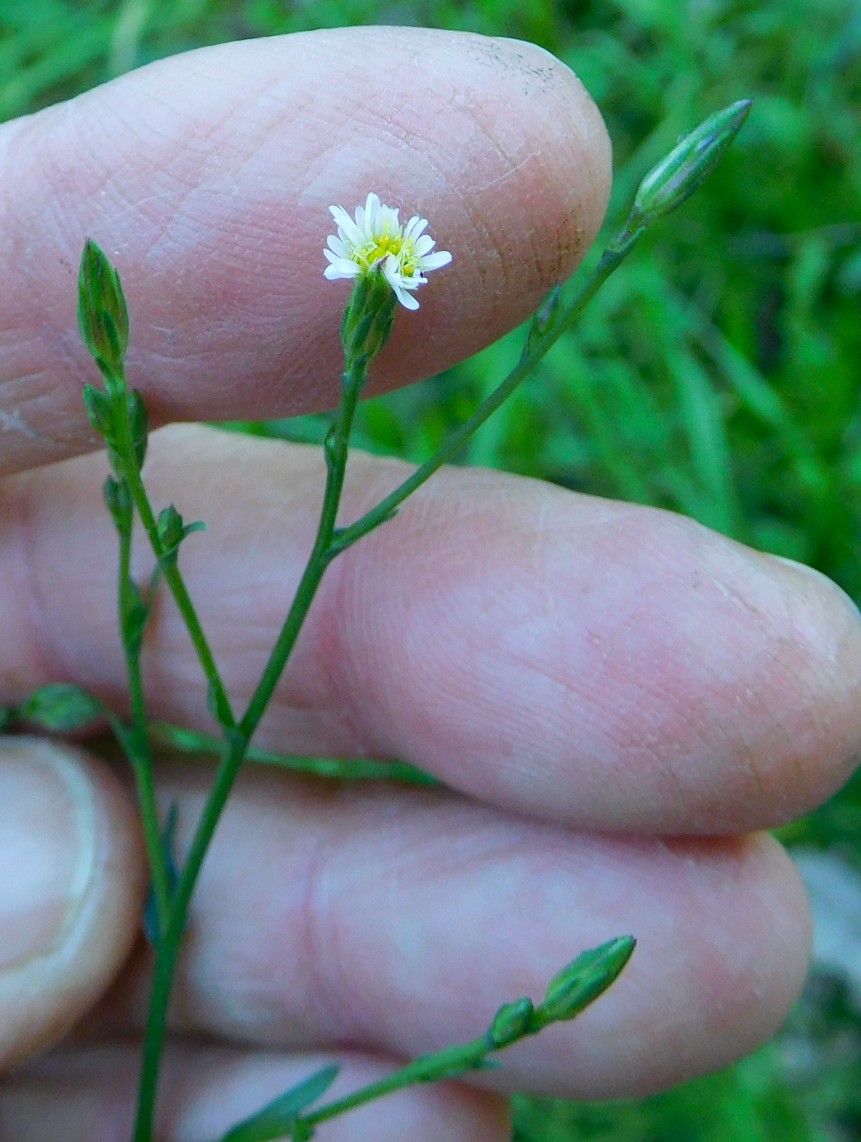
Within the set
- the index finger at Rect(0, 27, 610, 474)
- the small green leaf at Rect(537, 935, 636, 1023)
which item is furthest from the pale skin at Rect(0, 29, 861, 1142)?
the small green leaf at Rect(537, 935, 636, 1023)

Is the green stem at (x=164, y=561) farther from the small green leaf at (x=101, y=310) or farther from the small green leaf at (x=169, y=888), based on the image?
the small green leaf at (x=169, y=888)

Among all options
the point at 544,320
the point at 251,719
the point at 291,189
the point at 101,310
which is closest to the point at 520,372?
the point at 544,320

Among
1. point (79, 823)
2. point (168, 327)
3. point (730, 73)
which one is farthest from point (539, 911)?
point (730, 73)

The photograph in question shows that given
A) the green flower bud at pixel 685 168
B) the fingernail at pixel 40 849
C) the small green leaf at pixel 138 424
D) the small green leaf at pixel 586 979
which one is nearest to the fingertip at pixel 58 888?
the fingernail at pixel 40 849

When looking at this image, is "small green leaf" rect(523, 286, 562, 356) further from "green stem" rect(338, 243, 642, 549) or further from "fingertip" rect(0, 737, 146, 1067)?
"fingertip" rect(0, 737, 146, 1067)

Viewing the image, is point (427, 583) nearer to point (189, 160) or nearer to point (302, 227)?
point (302, 227)
